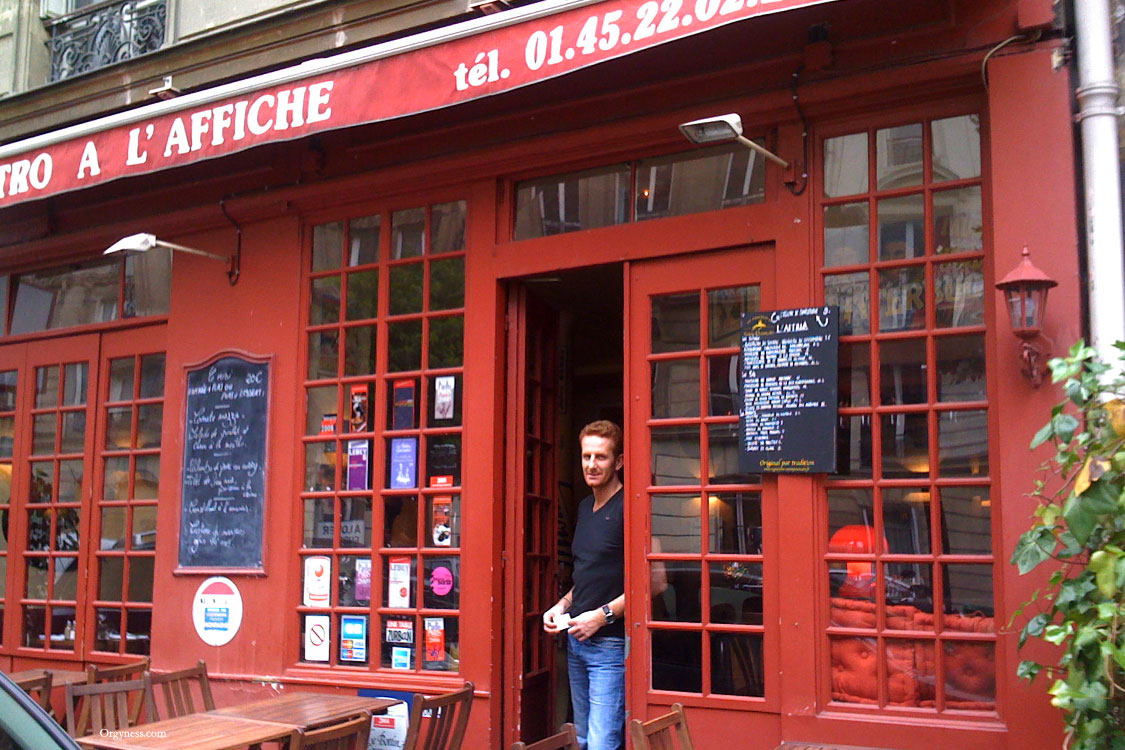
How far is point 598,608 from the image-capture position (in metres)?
6.02

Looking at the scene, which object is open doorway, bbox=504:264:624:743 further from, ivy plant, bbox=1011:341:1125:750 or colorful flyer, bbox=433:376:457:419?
ivy plant, bbox=1011:341:1125:750

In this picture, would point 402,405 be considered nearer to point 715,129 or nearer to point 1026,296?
point 715,129

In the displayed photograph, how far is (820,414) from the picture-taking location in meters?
5.36

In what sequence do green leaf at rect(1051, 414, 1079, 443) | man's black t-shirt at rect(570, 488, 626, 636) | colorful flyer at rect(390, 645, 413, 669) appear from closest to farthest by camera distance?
green leaf at rect(1051, 414, 1079, 443)
man's black t-shirt at rect(570, 488, 626, 636)
colorful flyer at rect(390, 645, 413, 669)

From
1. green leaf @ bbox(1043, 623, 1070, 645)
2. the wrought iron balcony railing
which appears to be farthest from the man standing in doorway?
the wrought iron balcony railing

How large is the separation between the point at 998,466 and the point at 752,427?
1131 mm

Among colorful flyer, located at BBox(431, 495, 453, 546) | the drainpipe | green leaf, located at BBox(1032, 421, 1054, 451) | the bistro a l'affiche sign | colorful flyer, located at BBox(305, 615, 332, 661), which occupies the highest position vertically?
the bistro a l'affiche sign

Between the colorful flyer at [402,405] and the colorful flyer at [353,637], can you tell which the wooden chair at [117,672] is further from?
the colorful flyer at [402,405]

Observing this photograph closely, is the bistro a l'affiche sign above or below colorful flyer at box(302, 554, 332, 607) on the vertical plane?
above

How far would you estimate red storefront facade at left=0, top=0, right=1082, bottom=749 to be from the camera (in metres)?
5.14

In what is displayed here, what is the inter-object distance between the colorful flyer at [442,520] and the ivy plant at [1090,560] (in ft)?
10.8

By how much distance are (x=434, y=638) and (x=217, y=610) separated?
1627 mm

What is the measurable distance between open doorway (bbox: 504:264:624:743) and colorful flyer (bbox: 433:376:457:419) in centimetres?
34

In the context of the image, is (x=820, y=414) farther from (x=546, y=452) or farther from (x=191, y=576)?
(x=191, y=576)
